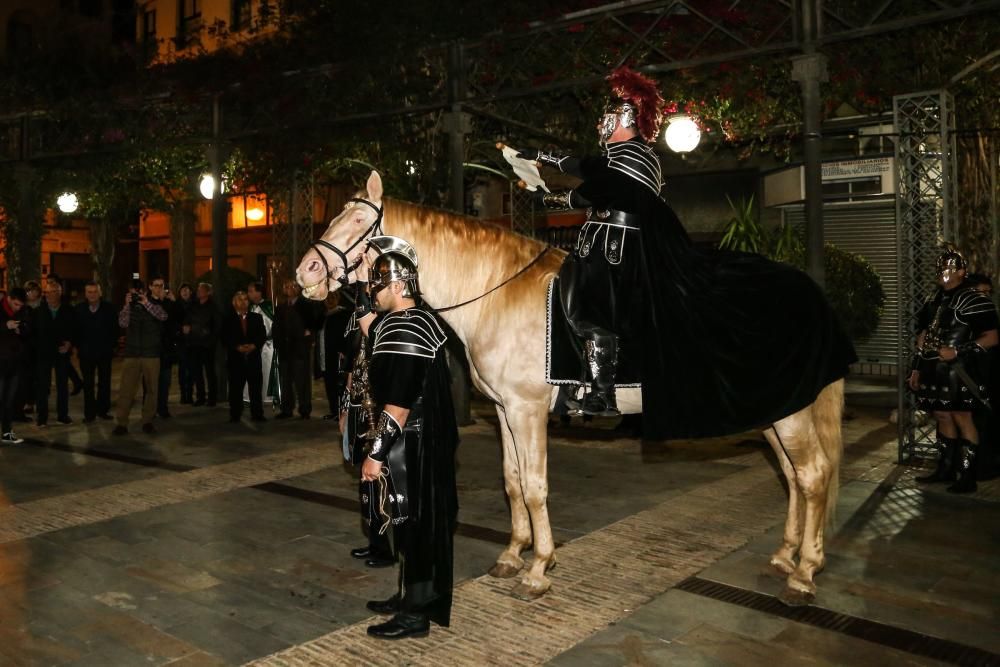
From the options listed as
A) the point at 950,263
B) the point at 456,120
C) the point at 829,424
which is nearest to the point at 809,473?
the point at 829,424

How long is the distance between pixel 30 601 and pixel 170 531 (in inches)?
60.1

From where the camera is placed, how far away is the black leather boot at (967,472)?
7406 mm

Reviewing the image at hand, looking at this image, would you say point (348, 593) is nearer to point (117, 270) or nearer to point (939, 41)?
point (939, 41)

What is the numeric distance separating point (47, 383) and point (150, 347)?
2116mm

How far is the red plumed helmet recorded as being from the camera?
4848 millimetres

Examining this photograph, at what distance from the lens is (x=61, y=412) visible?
12086 mm

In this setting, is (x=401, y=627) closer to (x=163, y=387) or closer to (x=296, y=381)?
(x=296, y=381)

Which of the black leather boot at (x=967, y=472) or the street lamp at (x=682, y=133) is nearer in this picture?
→ the black leather boot at (x=967, y=472)

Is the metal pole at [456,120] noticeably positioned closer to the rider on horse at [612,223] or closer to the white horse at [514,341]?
the white horse at [514,341]

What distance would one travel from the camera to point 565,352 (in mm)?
4871

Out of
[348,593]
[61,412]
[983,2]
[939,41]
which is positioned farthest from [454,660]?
[939,41]

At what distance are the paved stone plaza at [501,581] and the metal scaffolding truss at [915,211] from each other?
1.38 meters

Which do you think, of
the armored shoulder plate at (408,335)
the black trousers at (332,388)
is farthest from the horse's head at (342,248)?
the black trousers at (332,388)

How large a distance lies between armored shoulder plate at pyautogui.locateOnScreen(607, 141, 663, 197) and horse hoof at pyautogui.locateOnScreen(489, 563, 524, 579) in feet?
8.24
